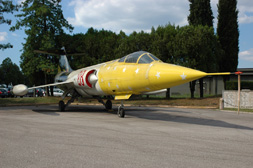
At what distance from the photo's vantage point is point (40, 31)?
31.3m

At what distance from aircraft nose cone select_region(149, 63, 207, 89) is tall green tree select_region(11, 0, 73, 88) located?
22556mm

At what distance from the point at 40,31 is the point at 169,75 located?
2708 centimetres

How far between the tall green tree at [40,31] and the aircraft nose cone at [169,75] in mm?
22556

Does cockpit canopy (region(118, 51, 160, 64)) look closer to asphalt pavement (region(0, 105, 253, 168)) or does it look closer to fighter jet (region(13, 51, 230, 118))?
fighter jet (region(13, 51, 230, 118))

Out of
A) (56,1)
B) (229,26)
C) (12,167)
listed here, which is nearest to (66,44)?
(56,1)

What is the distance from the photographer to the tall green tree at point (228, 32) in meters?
32.0

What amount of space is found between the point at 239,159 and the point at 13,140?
548 cm

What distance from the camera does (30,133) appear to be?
725cm

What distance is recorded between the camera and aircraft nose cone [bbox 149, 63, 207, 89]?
805 cm

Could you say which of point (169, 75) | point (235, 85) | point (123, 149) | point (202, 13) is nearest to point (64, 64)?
point (169, 75)

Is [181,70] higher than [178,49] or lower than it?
lower

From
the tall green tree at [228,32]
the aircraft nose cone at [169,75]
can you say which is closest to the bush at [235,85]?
the tall green tree at [228,32]

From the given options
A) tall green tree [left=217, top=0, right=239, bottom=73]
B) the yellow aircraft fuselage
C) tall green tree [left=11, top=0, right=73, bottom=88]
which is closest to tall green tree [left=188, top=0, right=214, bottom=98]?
tall green tree [left=217, top=0, right=239, bottom=73]

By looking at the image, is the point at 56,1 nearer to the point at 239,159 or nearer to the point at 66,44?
the point at 66,44
